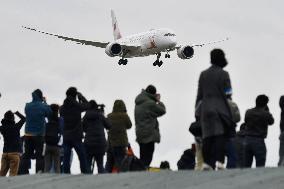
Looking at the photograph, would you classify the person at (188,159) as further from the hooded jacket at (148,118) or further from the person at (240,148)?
the person at (240,148)

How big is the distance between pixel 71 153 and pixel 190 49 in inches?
1947

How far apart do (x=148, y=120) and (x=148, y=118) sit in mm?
34

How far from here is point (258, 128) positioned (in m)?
12.5

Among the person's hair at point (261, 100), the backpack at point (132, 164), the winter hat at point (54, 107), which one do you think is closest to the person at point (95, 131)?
the winter hat at point (54, 107)

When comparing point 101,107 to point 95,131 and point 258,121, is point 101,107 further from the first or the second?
point 258,121

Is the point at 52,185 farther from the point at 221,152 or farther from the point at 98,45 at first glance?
the point at 98,45

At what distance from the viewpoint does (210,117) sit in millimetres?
11125

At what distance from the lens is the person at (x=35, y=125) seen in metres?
15.1

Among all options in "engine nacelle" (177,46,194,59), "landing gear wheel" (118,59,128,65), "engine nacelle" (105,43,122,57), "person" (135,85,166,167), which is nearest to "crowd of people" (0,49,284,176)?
"person" (135,85,166,167)

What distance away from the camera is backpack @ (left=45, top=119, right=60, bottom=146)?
48.3 feet

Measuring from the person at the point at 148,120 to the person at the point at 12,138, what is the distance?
286cm

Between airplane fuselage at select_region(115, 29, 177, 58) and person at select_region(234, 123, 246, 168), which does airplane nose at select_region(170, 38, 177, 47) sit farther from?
person at select_region(234, 123, 246, 168)

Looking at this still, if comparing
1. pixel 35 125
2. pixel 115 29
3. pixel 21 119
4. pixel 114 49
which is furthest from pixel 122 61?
pixel 35 125

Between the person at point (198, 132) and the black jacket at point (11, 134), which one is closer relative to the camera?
the person at point (198, 132)
